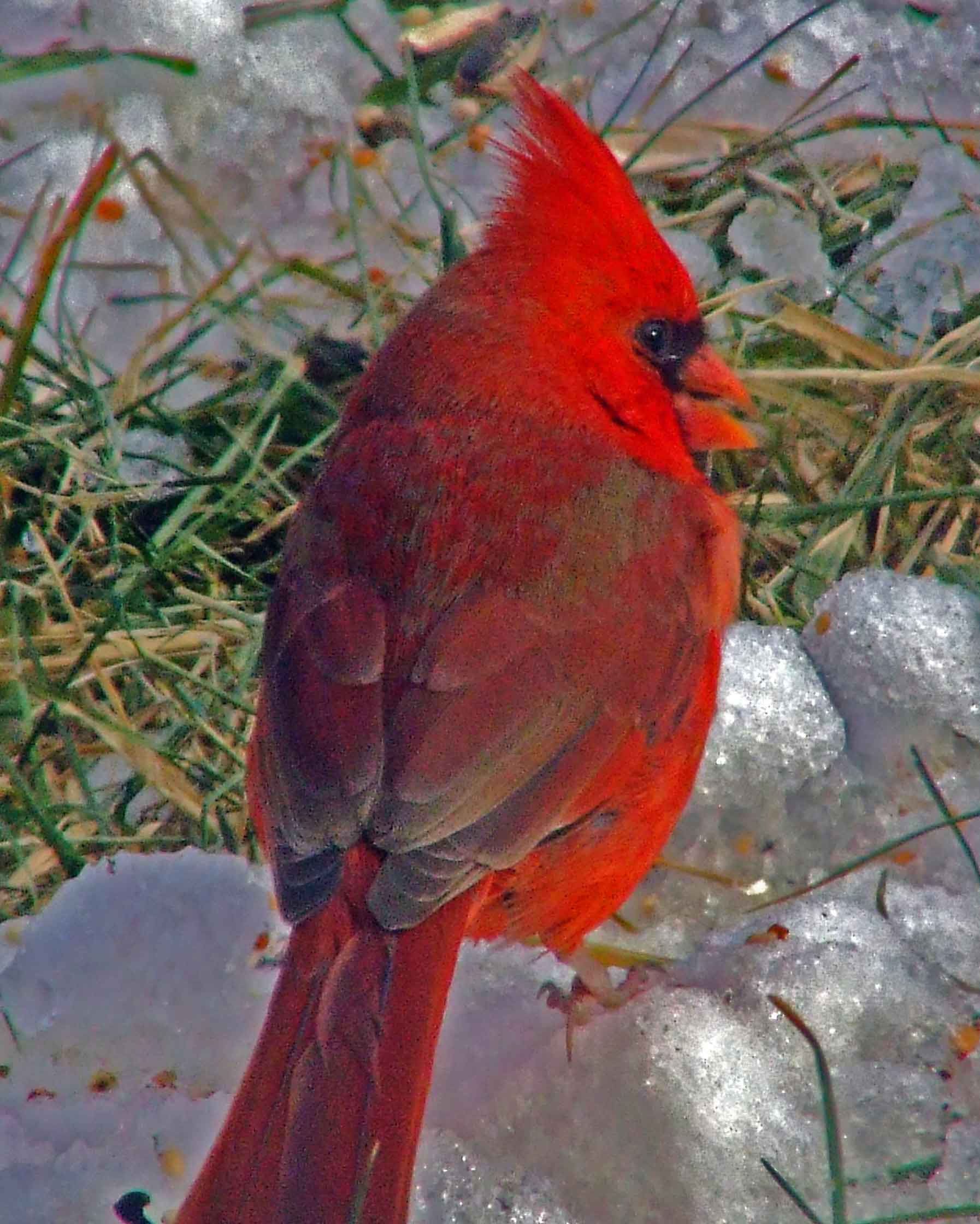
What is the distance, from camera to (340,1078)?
→ 1.75 metres

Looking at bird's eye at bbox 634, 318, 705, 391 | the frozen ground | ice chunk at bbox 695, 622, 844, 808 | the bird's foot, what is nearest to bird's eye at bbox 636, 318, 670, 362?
bird's eye at bbox 634, 318, 705, 391

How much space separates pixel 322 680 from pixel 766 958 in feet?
2.34

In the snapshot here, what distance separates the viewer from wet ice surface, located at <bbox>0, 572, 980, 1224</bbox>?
2.01 m

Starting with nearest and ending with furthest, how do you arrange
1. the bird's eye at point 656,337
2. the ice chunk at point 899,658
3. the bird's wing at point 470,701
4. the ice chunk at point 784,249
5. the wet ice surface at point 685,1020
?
the bird's wing at point 470,701
the wet ice surface at point 685,1020
the bird's eye at point 656,337
the ice chunk at point 899,658
the ice chunk at point 784,249

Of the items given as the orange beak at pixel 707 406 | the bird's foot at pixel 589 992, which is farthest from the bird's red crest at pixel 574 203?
the bird's foot at pixel 589 992

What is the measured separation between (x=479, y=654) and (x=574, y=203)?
69cm

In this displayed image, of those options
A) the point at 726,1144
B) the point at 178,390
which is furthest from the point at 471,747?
the point at 178,390

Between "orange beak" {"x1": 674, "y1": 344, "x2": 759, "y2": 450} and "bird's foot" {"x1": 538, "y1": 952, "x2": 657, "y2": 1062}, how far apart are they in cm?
74

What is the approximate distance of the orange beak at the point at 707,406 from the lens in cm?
247

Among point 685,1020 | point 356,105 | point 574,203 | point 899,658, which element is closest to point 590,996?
point 685,1020

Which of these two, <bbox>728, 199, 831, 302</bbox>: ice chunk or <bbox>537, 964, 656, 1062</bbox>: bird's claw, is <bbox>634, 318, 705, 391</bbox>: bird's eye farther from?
<bbox>728, 199, 831, 302</bbox>: ice chunk

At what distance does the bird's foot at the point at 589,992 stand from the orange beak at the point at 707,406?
0.74m

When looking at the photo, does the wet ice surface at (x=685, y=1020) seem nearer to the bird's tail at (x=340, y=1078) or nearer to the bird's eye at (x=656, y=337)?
the bird's tail at (x=340, y=1078)

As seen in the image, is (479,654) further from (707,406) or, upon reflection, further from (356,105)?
(356,105)
